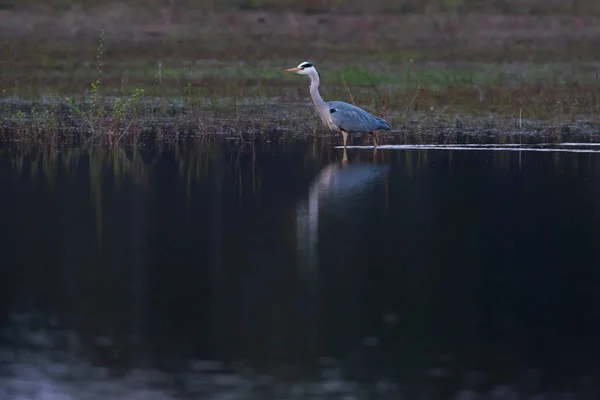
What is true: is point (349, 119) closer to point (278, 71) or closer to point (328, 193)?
point (328, 193)

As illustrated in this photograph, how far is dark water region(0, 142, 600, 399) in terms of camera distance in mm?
6352

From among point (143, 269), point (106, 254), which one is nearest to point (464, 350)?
point (143, 269)

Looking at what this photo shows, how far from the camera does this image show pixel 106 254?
352 inches

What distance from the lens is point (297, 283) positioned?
26.9 feet

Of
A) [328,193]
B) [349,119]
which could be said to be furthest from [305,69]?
[328,193]

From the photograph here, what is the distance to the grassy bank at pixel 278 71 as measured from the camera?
17531 millimetres

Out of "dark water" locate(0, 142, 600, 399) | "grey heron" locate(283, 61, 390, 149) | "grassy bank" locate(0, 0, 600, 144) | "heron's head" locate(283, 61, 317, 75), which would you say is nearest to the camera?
"dark water" locate(0, 142, 600, 399)

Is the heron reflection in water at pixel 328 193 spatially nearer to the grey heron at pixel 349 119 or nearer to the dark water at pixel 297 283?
the dark water at pixel 297 283

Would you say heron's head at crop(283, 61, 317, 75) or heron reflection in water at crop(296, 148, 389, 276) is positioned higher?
heron's head at crop(283, 61, 317, 75)

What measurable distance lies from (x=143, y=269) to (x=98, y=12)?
72.6 ft

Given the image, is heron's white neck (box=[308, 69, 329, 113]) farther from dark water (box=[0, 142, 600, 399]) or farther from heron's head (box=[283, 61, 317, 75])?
dark water (box=[0, 142, 600, 399])

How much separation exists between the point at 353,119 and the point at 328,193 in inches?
129

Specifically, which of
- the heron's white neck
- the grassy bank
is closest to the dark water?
the heron's white neck

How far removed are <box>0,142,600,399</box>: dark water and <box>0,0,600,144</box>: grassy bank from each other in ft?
13.9
